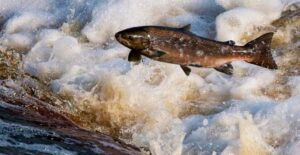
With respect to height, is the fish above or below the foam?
below

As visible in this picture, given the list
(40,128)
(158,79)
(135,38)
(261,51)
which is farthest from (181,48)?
(158,79)

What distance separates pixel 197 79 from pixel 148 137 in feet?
3.38

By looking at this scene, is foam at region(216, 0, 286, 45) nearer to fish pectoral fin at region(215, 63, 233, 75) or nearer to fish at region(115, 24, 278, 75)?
fish at region(115, 24, 278, 75)

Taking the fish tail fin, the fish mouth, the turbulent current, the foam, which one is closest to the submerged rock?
the turbulent current

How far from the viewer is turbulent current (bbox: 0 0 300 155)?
431 cm

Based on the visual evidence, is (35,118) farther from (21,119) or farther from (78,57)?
(78,57)

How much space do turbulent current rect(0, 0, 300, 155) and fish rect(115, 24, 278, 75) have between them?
71cm

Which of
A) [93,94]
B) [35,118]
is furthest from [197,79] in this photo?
[35,118]

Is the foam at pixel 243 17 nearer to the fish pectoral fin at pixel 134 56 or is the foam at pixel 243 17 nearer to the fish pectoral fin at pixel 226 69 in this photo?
the fish pectoral fin at pixel 226 69

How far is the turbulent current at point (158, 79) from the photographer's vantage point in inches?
170

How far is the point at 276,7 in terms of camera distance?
6.30 meters

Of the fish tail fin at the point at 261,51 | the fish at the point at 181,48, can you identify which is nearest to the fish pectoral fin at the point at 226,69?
the fish at the point at 181,48

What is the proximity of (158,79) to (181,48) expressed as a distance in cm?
210

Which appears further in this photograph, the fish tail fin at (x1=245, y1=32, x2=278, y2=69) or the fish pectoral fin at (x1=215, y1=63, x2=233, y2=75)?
the fish tail fin at (x1=245, y1=32, x2=278, y2=69)
